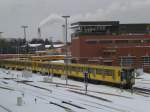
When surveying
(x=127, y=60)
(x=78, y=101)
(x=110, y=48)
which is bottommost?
(x=78, y=101)

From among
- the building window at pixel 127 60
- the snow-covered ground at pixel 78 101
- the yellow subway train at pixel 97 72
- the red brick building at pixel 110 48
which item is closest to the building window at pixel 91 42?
the red brick building at pixel 110 48

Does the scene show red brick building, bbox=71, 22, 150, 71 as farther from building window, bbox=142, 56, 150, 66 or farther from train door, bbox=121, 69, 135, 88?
train door, bbox=121, 69, 135, 88

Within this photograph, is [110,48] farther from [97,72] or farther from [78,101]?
[78,101]

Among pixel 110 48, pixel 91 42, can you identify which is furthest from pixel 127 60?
pixel 91 42

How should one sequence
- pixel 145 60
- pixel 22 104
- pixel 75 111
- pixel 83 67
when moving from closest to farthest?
1. pixel 75 111
2. pixel 22 104
3. pixel 83 67
4. pixel 145 60

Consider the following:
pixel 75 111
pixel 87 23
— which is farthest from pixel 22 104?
pixel 87 23

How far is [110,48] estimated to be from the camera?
8356cm

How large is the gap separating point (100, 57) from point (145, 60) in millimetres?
9438

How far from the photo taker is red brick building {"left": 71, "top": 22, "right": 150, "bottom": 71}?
81.3 metres

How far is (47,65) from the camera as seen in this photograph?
235ft

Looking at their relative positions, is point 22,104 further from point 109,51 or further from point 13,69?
point 13,69

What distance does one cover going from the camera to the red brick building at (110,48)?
81312 millimetres

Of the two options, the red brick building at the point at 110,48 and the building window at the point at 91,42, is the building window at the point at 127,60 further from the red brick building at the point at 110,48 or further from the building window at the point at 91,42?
the building window at the point at 91,42

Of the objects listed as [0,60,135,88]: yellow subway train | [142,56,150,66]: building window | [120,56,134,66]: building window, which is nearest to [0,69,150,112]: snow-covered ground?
[0,60,135,88]: yellow subway train
